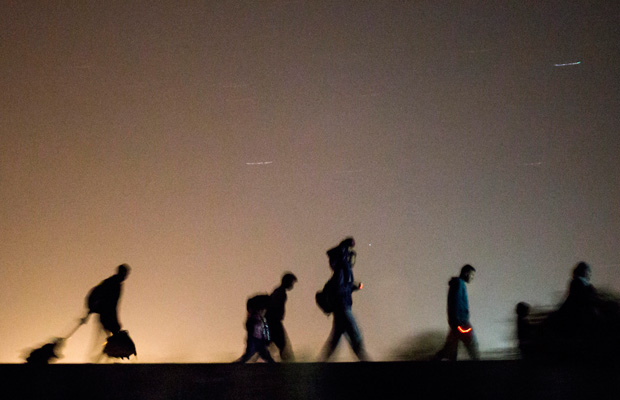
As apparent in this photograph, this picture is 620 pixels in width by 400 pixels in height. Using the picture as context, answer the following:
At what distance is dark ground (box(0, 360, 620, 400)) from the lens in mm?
3480

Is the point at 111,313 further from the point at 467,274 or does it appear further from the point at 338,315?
the point at 467,274

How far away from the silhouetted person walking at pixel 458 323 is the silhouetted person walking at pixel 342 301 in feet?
3.22

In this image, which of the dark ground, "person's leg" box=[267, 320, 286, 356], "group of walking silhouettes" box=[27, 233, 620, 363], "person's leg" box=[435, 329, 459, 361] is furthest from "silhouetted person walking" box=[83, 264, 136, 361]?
"person's leg" box=[435, 329, 459, 361]

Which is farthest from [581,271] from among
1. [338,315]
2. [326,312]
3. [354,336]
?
[326,312]

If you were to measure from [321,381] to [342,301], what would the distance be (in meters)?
2.03

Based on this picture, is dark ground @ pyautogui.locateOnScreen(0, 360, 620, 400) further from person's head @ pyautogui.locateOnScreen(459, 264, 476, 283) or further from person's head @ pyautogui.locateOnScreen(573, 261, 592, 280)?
person's head @ pyautogui.locateOnScreen(459, 264, 476, 283)

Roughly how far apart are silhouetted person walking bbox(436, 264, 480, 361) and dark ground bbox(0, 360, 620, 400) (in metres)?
1.73

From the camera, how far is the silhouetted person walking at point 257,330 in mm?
6180

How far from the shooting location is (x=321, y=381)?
3797 millimetres

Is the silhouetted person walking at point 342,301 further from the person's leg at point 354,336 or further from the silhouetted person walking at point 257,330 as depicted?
the silhouetted person walking at point 257,330

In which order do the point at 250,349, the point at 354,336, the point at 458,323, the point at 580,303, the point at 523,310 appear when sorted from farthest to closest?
the point at 250,349
the point at 458,323
the point at 354,336
the point at 523,310
the point at 580,303

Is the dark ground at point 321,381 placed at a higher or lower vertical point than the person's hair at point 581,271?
lower

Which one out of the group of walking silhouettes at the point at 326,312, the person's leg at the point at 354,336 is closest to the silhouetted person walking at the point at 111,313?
the group of walking silhouettes at the point at 326,312

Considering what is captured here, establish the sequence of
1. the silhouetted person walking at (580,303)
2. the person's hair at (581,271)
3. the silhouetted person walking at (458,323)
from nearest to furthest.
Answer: the silhouetted person walking at (580,303) < the person's hair at (581,271) < the silhouetted person walking at (458,323)
